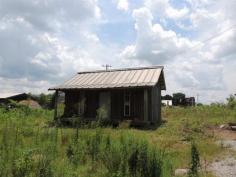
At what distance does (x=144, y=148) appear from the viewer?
7.16m

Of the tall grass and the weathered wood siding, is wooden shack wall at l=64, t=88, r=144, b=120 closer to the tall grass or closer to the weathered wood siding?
the weathered wood siding

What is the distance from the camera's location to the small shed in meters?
22.9

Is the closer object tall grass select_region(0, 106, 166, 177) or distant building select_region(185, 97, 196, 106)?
tall grass select_region(0, 106, 166, 177)

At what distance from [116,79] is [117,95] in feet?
3.76

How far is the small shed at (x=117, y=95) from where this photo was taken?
75.2 ft

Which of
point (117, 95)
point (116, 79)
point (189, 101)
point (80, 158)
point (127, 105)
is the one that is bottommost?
point (80, 158)

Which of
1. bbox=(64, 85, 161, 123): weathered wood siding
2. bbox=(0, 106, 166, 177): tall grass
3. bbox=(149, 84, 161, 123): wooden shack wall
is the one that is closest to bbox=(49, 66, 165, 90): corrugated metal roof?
bbox=(64, 85, 161, 123): weathered wood siding

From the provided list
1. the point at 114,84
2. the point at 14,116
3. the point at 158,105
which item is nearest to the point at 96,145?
the point at 14,116

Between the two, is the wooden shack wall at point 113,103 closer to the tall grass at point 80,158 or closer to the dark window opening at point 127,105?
the dark window opening at point 127,105

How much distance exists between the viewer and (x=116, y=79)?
24.3m

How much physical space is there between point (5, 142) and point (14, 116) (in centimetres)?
359

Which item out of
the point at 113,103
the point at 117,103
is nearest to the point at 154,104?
the point at 117,103

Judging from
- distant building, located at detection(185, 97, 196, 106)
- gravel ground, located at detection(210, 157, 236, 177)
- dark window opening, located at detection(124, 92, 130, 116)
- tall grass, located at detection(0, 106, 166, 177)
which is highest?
distant building, located at detection(185, 97, 196, 106)

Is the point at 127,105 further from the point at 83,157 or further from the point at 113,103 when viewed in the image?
the point at 83,157
